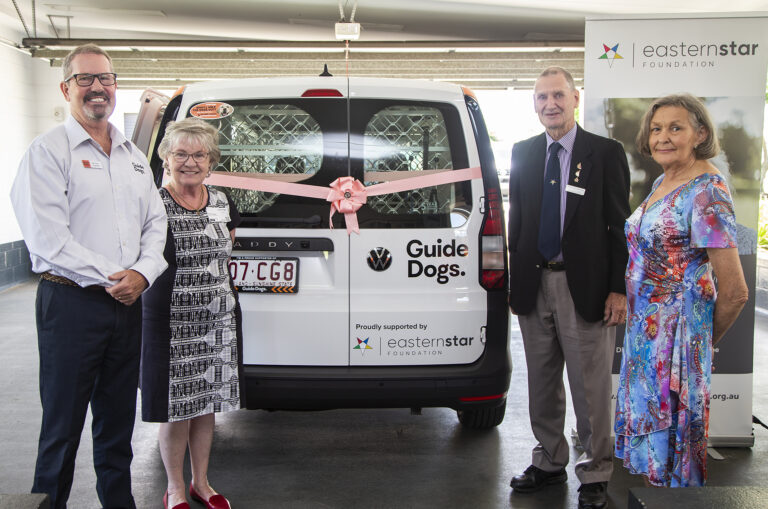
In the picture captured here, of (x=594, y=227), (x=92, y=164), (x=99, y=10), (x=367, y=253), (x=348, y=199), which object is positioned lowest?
(x=367, y=253)

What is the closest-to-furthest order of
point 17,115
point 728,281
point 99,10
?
1. point 728,281
2. point 99,10
3. point 17,115

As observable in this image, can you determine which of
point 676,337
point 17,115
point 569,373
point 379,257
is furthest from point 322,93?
point 17,115

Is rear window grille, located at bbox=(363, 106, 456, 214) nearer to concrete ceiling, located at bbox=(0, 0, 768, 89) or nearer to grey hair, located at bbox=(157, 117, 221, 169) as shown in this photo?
grey hair, located at bbox=(157, 117, 221, 169)

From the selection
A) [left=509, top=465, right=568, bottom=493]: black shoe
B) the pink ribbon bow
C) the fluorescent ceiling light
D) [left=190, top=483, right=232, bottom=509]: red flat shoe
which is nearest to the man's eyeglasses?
the pink ribbon bow

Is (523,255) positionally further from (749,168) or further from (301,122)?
(749,168)

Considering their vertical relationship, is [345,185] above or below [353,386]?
above

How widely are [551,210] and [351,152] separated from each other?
90 centimetres

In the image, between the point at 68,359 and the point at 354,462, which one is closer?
the point at 68,359

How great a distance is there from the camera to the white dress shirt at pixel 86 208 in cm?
234

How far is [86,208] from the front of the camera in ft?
8.02

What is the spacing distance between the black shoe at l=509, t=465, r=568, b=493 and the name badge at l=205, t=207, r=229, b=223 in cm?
174

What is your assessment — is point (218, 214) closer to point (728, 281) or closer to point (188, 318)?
point (188, 318)

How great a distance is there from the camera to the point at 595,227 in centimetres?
291

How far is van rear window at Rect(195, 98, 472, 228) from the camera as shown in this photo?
304 cm
